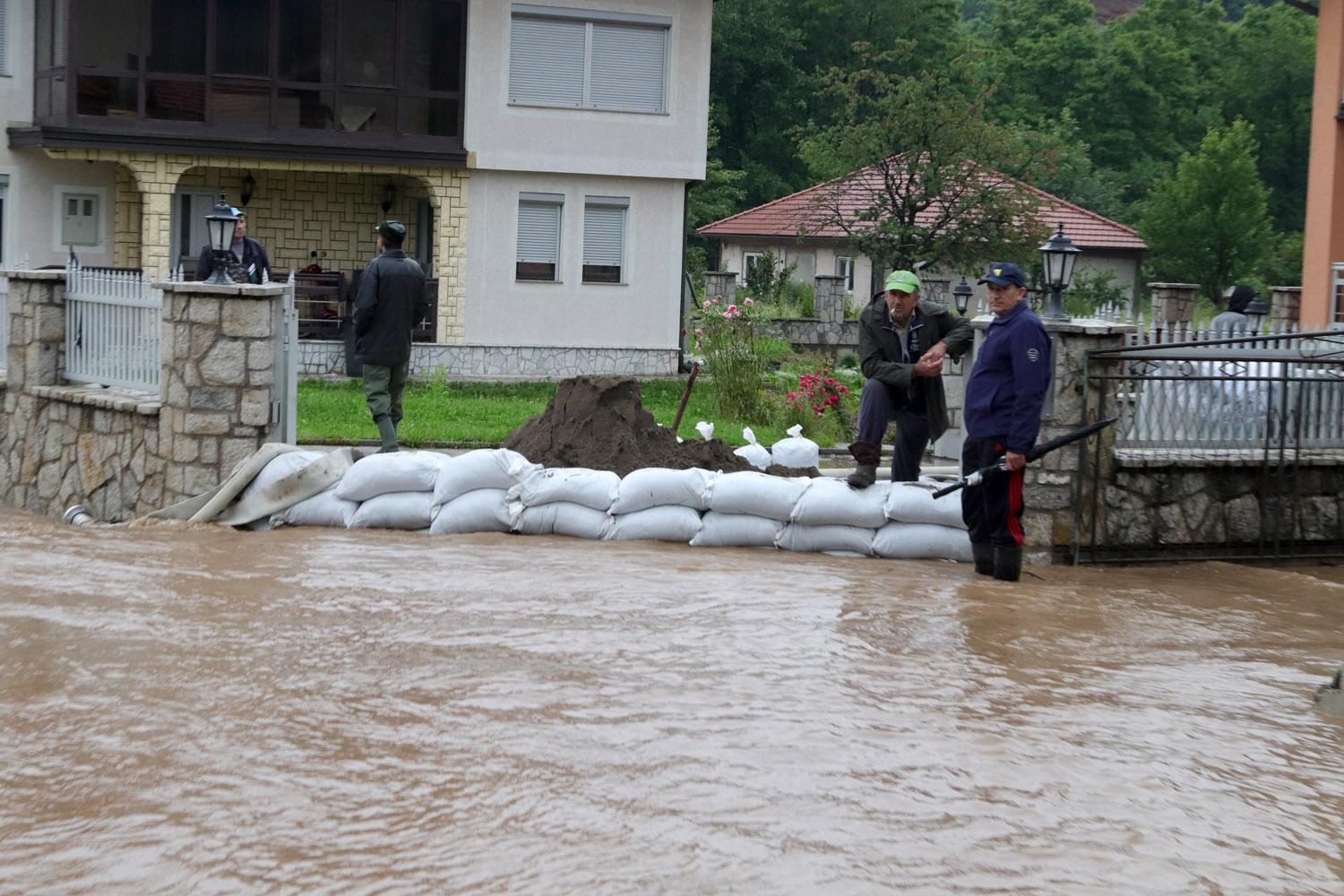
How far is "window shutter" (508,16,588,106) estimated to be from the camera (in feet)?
73.5

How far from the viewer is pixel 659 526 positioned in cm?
928

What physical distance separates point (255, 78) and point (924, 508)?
1521cm

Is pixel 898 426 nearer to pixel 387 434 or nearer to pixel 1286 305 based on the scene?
pixel 387 434

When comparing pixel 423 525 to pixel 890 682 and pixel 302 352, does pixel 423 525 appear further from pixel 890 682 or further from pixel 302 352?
pixel 302 352

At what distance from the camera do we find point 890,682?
21.0ft

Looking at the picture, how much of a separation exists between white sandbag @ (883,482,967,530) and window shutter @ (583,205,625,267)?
14.3 m

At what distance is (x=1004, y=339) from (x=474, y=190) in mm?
15174

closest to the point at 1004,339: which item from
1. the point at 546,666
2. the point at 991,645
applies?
the point at 991,645

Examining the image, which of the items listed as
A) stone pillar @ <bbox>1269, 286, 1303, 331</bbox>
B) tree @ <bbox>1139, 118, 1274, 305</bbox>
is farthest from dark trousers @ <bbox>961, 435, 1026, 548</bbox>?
tree @ <bbox>1139, 118, 1274, 305</bbox>

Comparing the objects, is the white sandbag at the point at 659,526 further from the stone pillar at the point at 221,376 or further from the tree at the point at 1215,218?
the tree at the point at 1215,218

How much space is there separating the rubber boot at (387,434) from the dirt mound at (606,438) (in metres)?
0.83

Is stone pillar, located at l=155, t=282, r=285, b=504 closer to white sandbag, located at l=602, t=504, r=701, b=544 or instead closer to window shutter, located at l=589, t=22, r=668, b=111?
white sandbag, located at l=602, t=504, r=701, b=544

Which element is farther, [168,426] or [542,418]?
[542,418]

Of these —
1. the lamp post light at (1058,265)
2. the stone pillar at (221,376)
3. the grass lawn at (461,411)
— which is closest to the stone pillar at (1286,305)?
the grass lawn at (461,411)
